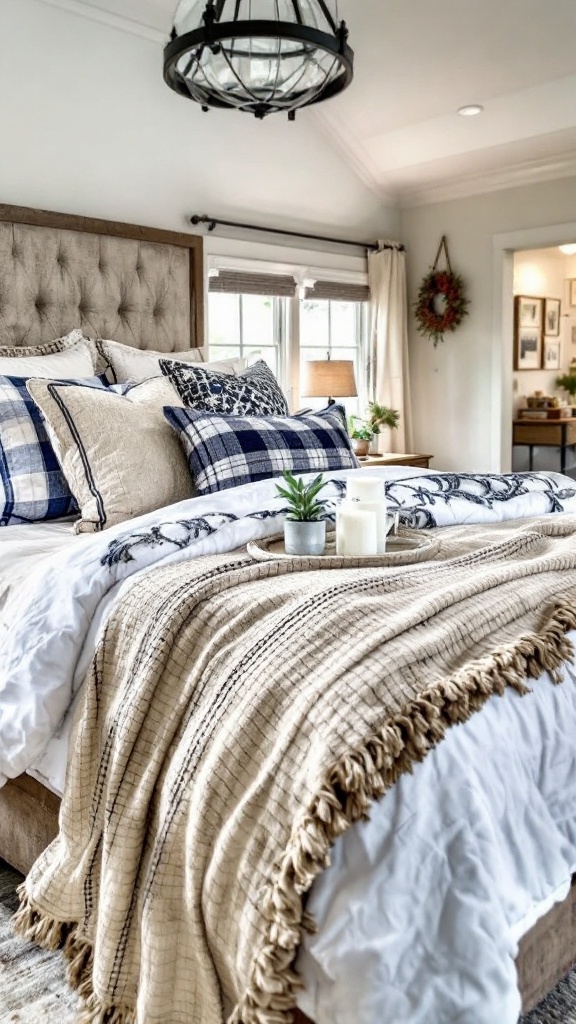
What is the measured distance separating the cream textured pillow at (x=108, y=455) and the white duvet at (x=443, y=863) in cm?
72

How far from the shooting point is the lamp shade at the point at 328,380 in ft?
14.0

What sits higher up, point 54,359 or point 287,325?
point 287,325

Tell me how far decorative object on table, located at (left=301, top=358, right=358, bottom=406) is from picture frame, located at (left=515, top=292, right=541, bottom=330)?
281cm

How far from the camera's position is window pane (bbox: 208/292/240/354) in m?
4.13

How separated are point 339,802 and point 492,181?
167 inches

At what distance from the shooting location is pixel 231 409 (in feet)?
9.18

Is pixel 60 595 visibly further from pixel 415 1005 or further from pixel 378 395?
pixel 378 395

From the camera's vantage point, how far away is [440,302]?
194 inches

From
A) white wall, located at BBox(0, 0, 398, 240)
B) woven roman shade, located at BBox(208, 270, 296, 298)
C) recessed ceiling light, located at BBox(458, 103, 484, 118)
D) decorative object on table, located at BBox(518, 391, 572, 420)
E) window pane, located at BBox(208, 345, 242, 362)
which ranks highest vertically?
recessed ceiling light, located at BBox(458, 103, 484, 118)

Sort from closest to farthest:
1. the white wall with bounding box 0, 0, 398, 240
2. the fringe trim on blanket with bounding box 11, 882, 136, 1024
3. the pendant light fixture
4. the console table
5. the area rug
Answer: the fringe trim on blanket with bounding box 11, 882, 136, 1024
the area rug
the pendant light fixture
the white wall with bounding box 0, 0, 398, 240
the console table

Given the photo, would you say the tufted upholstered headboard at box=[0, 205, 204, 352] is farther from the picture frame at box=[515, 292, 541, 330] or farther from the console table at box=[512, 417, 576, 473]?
the picture frame at box=[515, 292, 541, 330]

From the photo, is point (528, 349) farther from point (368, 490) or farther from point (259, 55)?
point (368, 490)

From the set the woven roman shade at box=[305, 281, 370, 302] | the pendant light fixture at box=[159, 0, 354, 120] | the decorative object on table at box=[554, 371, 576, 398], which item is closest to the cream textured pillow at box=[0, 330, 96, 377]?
the pendant light fixture at box=[159, 0, 354, 120]

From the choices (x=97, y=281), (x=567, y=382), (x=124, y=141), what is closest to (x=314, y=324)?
(x=124, y=141)
